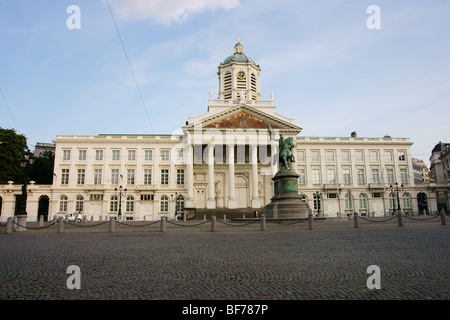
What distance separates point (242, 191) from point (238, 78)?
2175 centimetres

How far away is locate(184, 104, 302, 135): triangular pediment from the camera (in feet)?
158

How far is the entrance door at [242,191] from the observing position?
5412 cm

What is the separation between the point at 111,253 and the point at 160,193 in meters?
44.4

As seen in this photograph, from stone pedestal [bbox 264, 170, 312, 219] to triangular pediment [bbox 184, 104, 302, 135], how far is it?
22.9 meters

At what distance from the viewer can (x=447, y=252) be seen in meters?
9.05

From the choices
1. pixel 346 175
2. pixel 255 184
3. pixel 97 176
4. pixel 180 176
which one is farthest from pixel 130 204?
pixel 346 175

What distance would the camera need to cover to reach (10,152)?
50375mm

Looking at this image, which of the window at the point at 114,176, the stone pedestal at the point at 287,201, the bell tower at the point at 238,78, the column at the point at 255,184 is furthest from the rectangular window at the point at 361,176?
the window at the point at 114,176

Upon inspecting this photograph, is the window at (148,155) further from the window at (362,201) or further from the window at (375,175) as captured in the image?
the window at (375,175)

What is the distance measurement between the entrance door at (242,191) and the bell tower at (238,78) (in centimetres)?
1533

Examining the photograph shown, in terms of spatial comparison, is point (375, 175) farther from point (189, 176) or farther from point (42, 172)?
point (42, 172)
